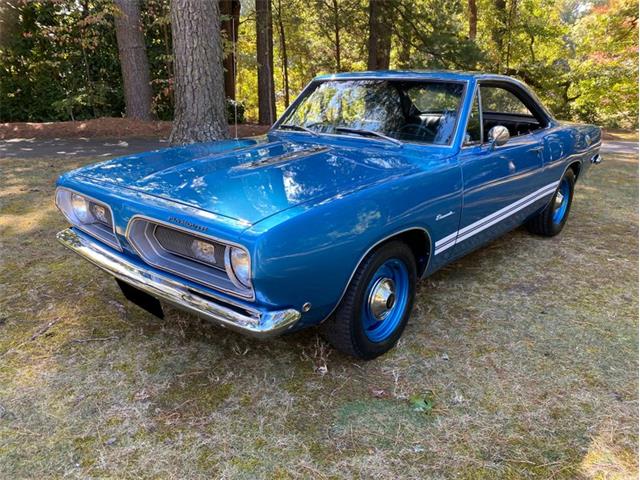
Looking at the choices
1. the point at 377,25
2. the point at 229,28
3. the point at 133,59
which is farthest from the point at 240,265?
the point at 377,25

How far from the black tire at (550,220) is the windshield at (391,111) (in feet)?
6.13

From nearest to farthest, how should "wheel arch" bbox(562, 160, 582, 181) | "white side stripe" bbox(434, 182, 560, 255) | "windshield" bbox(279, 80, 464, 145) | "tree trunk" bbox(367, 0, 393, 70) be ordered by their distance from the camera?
"white side stripe" bbox(434, 182, 560, 255)
"windshield" bbox(279, 80, 464, 145)
"wheel arch" bbox(562, 160, 582, 181)
"tree trunk" bbox(367, 0, 393, 70)

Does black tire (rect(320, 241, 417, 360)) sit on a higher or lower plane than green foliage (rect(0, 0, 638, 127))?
lower

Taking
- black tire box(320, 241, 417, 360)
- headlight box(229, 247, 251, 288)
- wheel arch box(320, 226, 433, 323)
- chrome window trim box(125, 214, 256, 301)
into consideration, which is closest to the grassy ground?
black tire box(320, 241, 417, 360)

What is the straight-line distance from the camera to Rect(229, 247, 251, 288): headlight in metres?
2.01

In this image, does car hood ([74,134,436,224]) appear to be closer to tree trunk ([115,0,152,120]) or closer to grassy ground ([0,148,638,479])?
grassy ground ([0,148,638,479])

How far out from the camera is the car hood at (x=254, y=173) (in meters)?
2.22

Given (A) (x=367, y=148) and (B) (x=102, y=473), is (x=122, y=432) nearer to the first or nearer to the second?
(B) (x=102, y=473)

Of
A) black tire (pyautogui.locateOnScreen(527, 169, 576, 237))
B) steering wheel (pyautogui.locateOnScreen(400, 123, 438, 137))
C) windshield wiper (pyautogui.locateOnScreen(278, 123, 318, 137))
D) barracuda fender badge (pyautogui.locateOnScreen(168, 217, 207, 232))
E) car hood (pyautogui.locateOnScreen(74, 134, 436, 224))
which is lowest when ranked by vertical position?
black tire (pyautogui.locateOnScreen(527, 169, 576, 237))

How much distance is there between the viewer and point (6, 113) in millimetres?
11102

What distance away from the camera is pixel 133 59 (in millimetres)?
9953

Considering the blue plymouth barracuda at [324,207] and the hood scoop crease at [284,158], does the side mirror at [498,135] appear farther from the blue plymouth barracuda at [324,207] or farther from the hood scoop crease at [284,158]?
the hood scoop crease at [284,158]

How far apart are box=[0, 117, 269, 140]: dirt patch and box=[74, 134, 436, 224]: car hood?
751 centimetres

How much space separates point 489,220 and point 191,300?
219 centimetres
